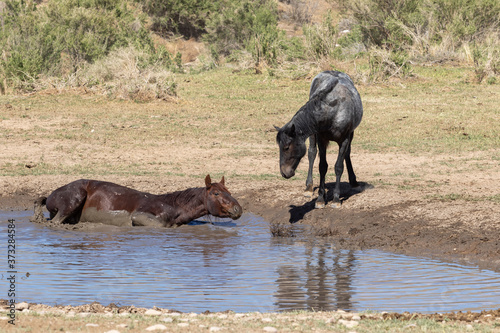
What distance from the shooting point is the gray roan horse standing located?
30.4 ft

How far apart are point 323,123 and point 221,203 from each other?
1791 mm

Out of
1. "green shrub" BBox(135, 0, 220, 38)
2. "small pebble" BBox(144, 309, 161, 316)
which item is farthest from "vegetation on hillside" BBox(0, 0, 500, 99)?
"small pebble" BBox(144, 309, 161, 316)

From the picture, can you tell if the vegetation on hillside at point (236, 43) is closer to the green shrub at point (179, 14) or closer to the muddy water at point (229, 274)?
the green shrub at point (179, 14)

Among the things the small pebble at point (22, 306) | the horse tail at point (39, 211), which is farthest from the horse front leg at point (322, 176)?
the small pebble at point (22, 306)

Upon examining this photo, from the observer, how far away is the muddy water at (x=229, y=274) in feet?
20.3

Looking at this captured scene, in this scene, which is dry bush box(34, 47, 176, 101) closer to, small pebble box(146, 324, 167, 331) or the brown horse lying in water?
the brown horse lying in water

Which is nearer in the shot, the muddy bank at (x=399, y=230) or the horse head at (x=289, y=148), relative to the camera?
the muddy bank at (x=399, y=230)

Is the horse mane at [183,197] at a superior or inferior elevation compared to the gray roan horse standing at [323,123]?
inferior

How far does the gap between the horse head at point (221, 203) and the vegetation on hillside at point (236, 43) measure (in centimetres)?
1096

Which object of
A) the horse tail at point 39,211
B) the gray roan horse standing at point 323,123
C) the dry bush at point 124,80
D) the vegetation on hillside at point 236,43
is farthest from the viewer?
the vegetation on hillside at point 236,43

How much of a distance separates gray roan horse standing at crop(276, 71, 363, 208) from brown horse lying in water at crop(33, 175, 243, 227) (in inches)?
42.3

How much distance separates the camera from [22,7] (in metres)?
27.1

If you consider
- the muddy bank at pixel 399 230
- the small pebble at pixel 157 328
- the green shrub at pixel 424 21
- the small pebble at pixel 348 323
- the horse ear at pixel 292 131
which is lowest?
the muddy bank at pixel 399 230

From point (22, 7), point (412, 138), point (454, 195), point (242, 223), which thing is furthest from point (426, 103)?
point (22, 7)
